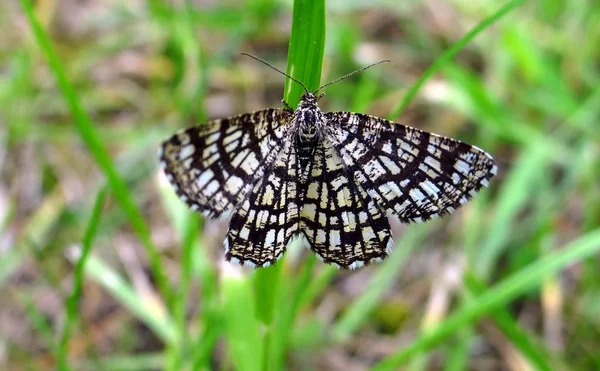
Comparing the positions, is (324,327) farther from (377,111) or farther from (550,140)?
(550,140)

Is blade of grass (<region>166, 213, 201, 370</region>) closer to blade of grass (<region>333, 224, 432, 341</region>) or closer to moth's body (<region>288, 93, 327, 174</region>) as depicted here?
moth's body (<region>288, 93, 327, 174</region>)

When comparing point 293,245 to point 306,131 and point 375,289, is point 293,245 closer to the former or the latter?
point 375,289

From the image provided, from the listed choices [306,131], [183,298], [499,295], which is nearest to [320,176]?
[306,131]

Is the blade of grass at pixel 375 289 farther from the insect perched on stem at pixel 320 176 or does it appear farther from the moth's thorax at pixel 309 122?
the moth's thorax at pixel 309 122

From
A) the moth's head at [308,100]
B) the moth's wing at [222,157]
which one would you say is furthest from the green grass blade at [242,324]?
the moth's head at [308,100]

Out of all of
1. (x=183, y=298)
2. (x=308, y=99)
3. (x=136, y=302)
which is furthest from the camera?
(x=136, y=302)

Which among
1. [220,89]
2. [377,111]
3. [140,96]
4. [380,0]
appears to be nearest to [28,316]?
[140,96]
